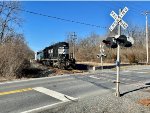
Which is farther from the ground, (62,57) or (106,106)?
(62,57)

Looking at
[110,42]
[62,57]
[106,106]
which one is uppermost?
[110,42]

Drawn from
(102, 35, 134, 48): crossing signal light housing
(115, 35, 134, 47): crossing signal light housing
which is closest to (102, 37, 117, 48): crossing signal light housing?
(102, 35, 134, 48): crossing signal light housing

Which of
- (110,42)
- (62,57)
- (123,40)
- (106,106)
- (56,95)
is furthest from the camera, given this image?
(62,57)

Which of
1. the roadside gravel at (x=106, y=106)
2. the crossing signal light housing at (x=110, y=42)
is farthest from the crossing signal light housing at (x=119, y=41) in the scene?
the roadside gravel at (x=106, y=106)

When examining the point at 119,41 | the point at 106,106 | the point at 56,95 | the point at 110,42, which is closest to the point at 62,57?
the point at 56,95

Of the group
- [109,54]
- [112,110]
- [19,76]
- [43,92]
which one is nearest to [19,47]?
[19,76]

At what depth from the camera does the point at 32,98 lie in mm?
12898

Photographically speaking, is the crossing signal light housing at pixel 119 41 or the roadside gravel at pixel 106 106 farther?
the crossing signal light housing at pixel 119 41

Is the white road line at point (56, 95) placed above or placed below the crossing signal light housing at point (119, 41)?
below

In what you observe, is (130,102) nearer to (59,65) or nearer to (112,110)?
(112,110)

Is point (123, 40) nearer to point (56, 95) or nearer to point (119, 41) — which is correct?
point (119, 41)

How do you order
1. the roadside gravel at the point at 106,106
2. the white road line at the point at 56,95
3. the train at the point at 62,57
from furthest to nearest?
the train at the point at 62,57 → the white road line at the point at 56,95 → the roadside gravel at the point at 106,106

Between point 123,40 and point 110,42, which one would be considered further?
point 110,42

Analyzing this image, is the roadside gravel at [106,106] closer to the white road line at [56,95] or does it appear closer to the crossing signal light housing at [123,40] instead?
the white road line at [56,95]
